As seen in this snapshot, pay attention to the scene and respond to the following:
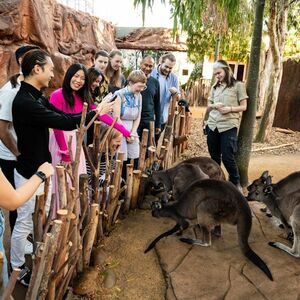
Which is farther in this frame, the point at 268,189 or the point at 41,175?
the point at 268,189

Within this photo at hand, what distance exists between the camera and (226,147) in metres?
3.91

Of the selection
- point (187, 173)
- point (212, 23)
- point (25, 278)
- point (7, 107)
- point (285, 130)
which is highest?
point (212, 23)

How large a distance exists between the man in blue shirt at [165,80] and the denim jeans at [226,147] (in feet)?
2.93

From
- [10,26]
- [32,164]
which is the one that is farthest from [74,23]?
[32,164]

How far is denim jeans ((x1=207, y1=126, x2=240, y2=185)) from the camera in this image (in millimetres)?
3881

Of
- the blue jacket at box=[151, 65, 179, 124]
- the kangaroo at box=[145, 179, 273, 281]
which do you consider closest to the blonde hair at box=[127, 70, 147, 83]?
the blue jacket at box=[151, 65, 179, 124]

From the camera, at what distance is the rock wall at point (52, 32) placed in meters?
7.09

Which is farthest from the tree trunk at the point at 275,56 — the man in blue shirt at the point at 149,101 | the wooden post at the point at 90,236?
the wooden post at the point at 90,236

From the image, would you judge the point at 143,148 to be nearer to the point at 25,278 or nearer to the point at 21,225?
the point at 21,225

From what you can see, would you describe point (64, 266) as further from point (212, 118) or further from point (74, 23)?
point (74, 23)

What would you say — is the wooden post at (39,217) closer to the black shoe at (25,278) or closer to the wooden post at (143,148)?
the black shoe at (25,278)

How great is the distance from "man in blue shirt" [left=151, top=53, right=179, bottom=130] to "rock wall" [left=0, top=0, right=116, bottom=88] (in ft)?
13.2

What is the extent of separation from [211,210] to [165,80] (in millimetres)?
2299

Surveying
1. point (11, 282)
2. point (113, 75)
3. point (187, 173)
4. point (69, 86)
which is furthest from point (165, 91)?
point (11, 282)
